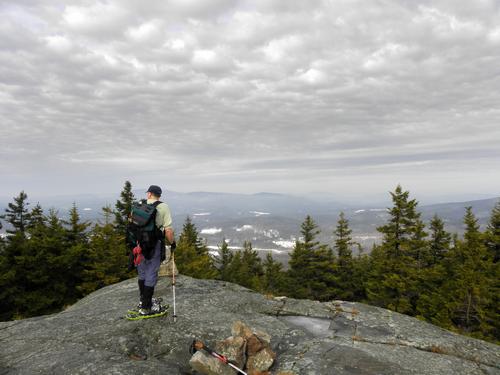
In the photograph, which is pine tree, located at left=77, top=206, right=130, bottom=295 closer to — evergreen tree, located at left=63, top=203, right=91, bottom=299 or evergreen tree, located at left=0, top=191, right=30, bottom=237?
evergreen tree, located at left=63, top=203, right=91, bottom=299

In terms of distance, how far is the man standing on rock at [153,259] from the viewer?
9.20 meters

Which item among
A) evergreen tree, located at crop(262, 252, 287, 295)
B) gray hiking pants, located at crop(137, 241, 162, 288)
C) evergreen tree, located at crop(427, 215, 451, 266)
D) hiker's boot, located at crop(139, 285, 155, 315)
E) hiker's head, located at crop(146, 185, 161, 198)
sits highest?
hiker's head, located at crop(146, 185, 161, 198)

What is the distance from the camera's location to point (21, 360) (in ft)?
22.7

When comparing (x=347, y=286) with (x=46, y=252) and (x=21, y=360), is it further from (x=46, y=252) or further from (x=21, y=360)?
(x=21, y=360)

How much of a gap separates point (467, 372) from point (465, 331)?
24.9 m

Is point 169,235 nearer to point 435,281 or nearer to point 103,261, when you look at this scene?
point 103,261

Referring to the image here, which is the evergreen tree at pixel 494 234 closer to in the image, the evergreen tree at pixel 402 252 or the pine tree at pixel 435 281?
the pine tree at pixel 435 281

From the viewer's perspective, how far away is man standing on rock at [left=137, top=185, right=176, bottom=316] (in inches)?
362

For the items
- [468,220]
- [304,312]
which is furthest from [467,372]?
[468,220]

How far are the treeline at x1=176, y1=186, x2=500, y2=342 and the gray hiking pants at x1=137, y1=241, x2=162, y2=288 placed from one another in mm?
26157

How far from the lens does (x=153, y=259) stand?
9.39 metres

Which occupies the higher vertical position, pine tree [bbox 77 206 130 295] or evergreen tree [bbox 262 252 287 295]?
pine tree [bbox 77 206 130 295]

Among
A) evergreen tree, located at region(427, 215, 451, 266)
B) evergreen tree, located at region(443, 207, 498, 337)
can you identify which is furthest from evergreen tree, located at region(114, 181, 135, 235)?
evergreen tree, located at region(427, 215, 451, 266)

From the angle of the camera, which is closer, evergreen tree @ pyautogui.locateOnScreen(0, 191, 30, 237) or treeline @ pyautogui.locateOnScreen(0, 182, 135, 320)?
treeline @ pyautogui.locateOnScreen(0, 182, 135, 320)
